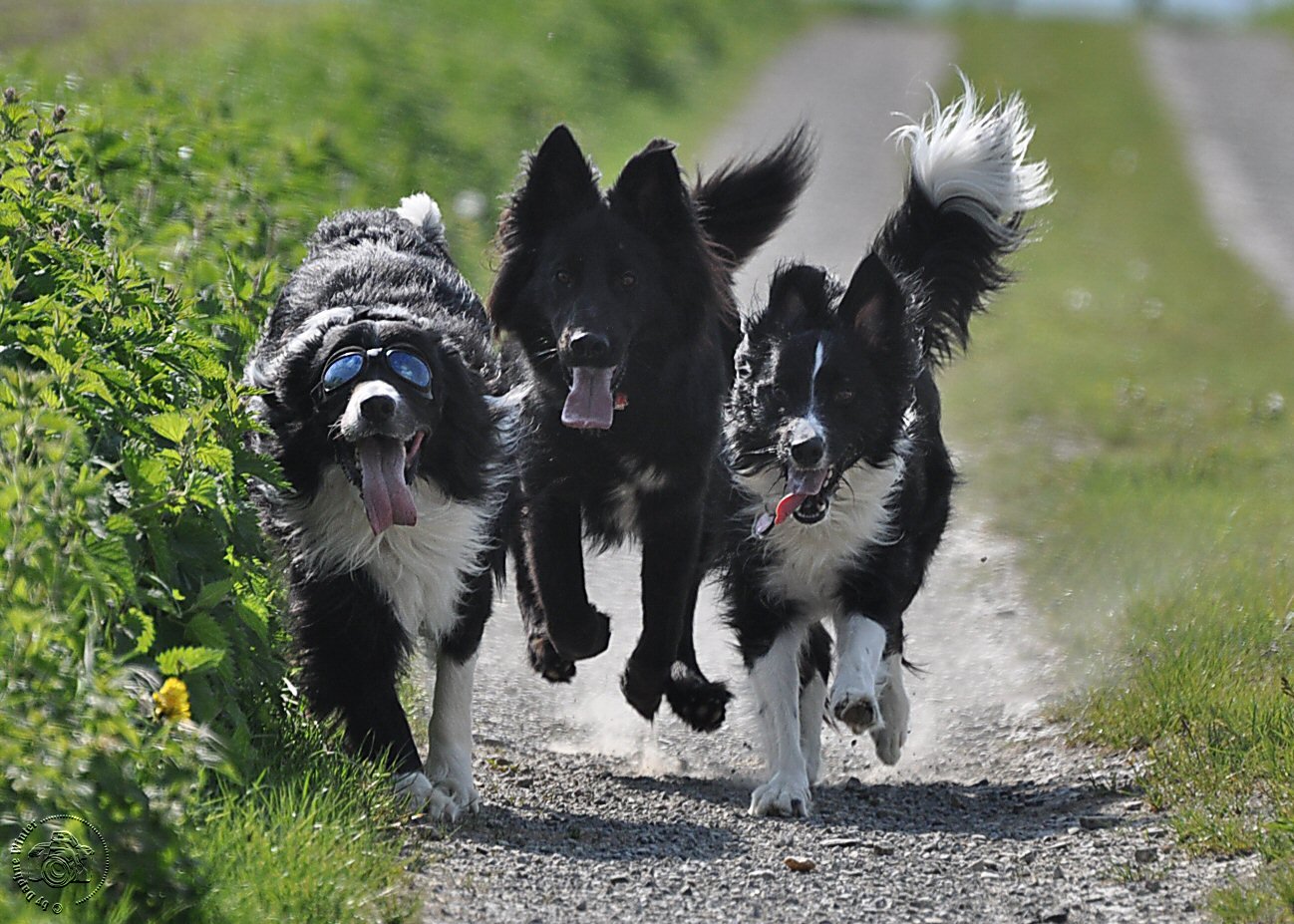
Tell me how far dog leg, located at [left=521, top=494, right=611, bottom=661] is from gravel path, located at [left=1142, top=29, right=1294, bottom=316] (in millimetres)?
11576

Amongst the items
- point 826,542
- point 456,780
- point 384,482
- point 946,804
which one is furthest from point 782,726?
point 384,482

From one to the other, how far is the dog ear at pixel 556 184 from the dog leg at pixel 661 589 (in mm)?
1060

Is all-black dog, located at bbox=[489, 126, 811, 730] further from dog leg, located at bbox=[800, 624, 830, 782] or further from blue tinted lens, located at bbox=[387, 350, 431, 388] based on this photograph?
blue tinted lens, located at bbox=[387, 350, 431, 388]

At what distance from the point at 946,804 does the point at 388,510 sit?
2.00 m

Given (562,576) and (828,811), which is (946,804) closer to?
(828,811)

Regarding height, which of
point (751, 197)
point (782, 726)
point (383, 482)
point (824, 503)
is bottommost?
point (782, 726)

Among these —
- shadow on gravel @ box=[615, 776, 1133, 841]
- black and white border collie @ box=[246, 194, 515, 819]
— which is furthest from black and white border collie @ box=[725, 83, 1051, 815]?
black and white border collie @ box=[246, 194, 515, 819]

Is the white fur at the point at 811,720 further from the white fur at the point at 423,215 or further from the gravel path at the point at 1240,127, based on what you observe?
the gravel path at the point at 1240,127

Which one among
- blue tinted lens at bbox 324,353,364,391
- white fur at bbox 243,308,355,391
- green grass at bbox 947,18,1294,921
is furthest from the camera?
green grass at bbox 947,18,1294,921

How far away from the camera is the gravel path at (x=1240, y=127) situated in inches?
786

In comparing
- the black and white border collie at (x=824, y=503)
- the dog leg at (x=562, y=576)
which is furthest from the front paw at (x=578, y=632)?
the black and white border collie at (x=824, y=503)

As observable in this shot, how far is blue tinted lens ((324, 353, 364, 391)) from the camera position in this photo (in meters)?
4.96

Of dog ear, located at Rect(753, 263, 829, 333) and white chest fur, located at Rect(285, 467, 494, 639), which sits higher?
dog ear, located at Rect(753, 263, 829, 333)

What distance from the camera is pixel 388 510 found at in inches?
198
